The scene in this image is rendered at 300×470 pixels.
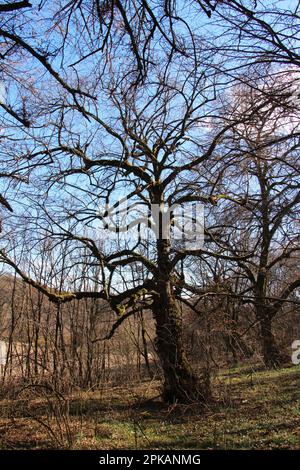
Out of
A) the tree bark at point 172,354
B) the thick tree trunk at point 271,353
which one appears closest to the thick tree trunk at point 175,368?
the tree bark at point 172,354

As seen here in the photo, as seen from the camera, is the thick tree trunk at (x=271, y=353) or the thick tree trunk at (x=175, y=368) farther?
the thick tree trunk at (x=271, y=353)

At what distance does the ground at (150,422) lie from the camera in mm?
6488

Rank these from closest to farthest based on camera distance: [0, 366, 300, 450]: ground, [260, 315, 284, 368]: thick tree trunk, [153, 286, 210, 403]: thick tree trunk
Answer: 1. [0, 366, 300, 450]: ground
2. [153, 286, 210, 403]: thick tree trunk
3. [260, 315, 284, 368]: thick tree trunk

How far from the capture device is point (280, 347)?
16797 millimetres

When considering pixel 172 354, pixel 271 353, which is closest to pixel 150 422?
pixel 172 354

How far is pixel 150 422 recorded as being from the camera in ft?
29.3

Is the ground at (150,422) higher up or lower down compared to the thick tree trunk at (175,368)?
lower down

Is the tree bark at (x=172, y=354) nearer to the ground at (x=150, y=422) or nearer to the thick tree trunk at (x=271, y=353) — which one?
the ground at (x=150, y=422)

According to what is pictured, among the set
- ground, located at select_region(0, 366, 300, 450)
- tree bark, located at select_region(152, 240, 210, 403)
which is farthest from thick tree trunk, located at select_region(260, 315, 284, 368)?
tree bark, located at select_region(152, 240, 210, 403)

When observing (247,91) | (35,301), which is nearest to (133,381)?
(247,91)

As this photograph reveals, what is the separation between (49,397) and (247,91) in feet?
16.5

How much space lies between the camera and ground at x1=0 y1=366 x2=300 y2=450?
6.49 meters

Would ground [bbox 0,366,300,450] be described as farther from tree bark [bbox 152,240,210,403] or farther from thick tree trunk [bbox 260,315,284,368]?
thick tree trunk [bbox 260,315,284,368]
